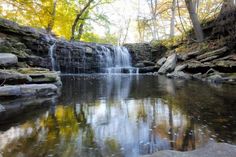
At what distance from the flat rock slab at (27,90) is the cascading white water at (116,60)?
11118 mm

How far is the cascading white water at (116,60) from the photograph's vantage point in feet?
59.5

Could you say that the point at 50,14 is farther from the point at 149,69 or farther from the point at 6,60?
the point at 6,60

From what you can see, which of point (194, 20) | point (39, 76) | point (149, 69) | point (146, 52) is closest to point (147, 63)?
point (149, 69)

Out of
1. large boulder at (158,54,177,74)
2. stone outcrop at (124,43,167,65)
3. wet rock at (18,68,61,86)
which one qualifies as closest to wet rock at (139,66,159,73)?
stone outcrop at (124,43,167,65)

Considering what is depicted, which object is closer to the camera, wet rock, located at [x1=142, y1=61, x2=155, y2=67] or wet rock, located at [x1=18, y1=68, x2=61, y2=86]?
wet rock, located at [x1=18, y1=68, x2=61, y2=86]

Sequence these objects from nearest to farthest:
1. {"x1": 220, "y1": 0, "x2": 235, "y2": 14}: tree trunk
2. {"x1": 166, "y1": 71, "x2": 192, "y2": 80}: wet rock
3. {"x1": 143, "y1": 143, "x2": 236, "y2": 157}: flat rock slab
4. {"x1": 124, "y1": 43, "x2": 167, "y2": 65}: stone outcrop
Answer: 1. {"x1": 143, "y1": 143, "x2": 236, "y2": 157}: flat rock slab
2. {"x1": 220, "y1": 0, "x2": 235, "y2": 14}: tree trunk
3. {"x1": 166, "y1": 71, "x2": 192, "y2": 80}: wet rock
4. {"x1": 124, "y1": 43, "x2": 167, "y2": 65}: stone outcrop

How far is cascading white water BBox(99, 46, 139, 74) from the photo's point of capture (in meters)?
18.1

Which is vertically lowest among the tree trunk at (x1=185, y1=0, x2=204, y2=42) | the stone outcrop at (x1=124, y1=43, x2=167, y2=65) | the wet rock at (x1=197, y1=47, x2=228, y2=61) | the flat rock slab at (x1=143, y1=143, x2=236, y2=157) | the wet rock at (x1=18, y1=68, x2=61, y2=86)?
the flat rock slab at (x1=143, y1=143, x2=236, y2=157)

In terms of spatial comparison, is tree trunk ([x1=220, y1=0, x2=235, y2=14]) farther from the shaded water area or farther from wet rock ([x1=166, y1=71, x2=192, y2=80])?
the shaded water area

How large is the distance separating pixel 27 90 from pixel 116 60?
42.5 feet

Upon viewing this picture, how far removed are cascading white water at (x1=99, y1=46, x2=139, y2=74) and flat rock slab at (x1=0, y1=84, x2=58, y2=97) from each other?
11118 millimetres

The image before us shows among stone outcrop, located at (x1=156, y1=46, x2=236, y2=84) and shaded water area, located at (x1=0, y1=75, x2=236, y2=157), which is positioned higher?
stone outcrop, located at (x1=156, y1=46, x2=236, y2=84)

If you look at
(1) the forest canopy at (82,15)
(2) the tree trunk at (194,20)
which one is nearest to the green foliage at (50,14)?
(1) the forest canopy at (82,15)

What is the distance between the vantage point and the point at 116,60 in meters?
19.0
